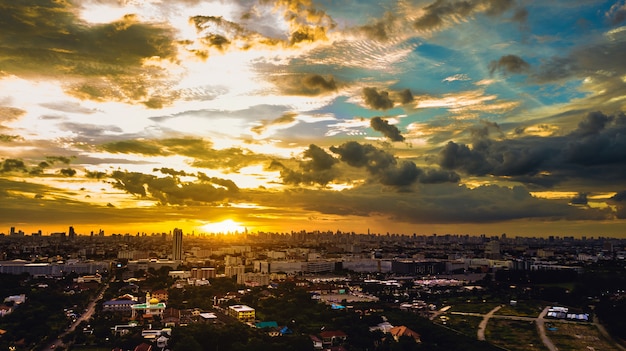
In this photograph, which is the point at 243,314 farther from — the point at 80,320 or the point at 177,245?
the point at 177,245

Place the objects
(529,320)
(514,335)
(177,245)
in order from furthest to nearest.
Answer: (177,245) < (529,320) < (514,335)

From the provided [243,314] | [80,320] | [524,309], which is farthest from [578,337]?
[80,320]

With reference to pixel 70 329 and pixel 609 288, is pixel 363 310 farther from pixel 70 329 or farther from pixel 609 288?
pixel 609 288

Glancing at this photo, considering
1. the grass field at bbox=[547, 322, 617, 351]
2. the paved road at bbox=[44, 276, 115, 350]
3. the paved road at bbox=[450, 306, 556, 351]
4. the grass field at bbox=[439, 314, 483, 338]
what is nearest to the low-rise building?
the paved road at bbox=[44, 276, 115, 350]

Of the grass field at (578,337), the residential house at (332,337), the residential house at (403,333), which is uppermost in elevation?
the residential house at (403,333)

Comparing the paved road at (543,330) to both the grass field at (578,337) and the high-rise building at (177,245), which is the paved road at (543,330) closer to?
the grass field at (578,337)

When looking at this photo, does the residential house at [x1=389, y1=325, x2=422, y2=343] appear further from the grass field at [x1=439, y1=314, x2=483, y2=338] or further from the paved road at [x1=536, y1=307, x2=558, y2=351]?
the paved road at [x1=536, y1=307, x2=558, y2=351]

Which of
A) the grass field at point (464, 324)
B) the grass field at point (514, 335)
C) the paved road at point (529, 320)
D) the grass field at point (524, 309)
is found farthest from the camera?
the grass field at point (524, 309)

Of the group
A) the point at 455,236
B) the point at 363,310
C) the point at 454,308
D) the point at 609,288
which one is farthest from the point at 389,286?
the point at 455,236

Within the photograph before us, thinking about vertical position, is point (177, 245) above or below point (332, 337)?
above

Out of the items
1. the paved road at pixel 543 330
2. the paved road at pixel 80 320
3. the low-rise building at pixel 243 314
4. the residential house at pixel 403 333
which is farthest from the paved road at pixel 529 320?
the paved road at pixel 80 320

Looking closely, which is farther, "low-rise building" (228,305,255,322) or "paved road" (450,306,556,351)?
"low-rise building" (228,305,255,322)

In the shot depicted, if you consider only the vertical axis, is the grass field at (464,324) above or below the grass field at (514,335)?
above
